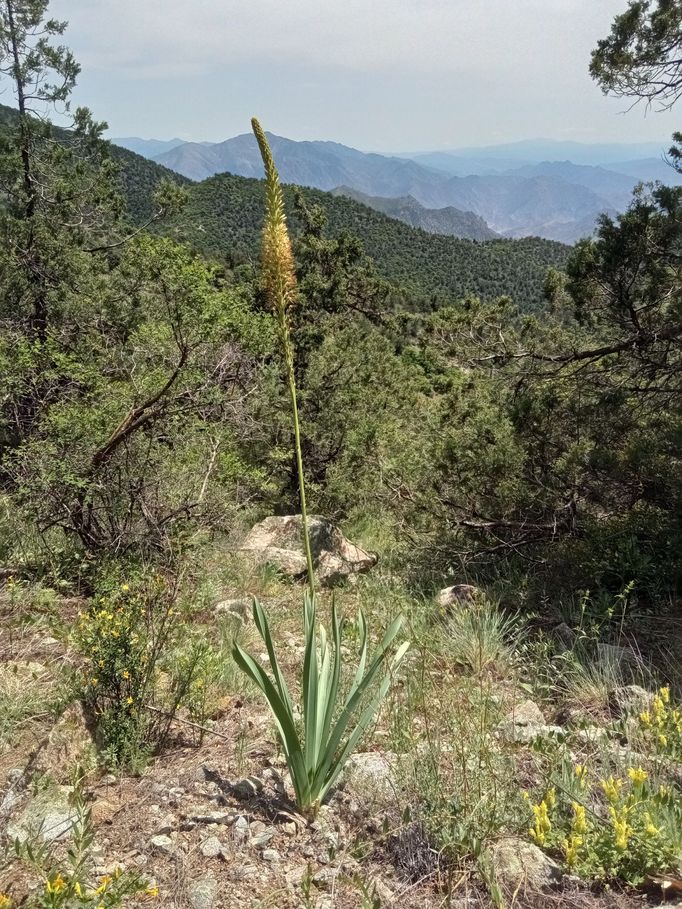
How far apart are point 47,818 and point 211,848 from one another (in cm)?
65

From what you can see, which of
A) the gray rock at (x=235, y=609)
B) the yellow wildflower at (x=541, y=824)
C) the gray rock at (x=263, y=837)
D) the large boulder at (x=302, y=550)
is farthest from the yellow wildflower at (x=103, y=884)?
the large boulder at (x=302, y=550)

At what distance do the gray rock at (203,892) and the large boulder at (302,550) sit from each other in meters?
3.61

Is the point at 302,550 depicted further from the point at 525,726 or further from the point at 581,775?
the point at 581,775

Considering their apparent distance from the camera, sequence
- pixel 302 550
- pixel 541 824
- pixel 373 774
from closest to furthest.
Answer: pixel 541 824 < pixel 373 774 < pixel 302 550

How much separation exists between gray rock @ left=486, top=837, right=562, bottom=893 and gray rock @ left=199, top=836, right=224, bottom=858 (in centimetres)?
96

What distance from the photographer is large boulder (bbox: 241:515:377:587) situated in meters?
5.79

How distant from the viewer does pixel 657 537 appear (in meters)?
4.78

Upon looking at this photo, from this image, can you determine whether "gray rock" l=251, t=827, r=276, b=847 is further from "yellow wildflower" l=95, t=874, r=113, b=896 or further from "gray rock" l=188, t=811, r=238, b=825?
"yellow wildflower" l=95, t=874, r=113, b=896

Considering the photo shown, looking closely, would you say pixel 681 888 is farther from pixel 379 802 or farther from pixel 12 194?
pixel 12 194

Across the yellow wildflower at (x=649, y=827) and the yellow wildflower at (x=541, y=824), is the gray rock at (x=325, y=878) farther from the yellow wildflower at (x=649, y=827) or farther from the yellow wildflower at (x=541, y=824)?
the yellow wildflower at (x=649, y=827)

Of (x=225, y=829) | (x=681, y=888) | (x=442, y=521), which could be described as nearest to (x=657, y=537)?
(x=442, y=521)

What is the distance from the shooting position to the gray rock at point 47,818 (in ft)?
7.16

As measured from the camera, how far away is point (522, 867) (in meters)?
2.06

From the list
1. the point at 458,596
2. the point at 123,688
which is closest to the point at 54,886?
the point at 123,688
